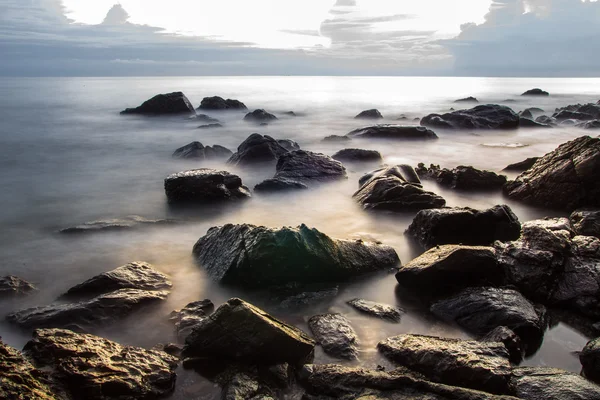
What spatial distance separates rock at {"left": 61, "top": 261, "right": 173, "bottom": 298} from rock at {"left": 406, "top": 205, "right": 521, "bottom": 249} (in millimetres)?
3697

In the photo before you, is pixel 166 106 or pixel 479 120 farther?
pixel 166 106

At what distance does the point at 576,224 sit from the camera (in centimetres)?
681

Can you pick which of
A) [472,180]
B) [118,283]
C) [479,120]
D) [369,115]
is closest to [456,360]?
[118,283]

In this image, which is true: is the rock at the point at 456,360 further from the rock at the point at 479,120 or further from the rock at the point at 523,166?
the rock at the point at 479,120

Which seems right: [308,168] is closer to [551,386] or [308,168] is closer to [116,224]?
[116,224]

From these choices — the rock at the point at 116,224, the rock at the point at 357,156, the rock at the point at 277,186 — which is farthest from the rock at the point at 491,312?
the rock at the point at 357,156

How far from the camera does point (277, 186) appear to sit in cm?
1025

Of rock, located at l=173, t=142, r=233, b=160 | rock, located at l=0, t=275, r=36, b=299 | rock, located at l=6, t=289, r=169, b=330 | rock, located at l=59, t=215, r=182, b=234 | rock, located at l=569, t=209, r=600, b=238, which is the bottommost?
rock, located at l=59, t=215, r=182, b=234

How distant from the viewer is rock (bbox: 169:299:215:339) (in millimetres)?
4418

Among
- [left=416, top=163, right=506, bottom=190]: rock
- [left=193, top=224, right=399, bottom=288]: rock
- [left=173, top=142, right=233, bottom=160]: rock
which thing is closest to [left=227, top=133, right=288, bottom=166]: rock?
[left=173, top=142, right=233, bottom=160]: rock

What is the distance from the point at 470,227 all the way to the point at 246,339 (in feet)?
12.9

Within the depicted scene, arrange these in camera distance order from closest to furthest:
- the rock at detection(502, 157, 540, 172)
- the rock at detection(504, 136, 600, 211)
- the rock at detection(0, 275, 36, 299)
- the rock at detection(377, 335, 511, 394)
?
the rock at detection(377, 335, 511, 394) → the rock at detection(0, 275, 36, 299) → the rock at detection(504, 136, 600, 211) → the rock at detection(502, 157, 540, 172)

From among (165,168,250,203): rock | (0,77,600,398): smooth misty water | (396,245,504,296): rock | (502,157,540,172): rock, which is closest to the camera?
(0,77,600,398): smooth misty water

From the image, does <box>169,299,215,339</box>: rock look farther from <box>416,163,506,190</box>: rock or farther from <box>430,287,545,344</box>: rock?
<box>416,163,506,190</box>: rock
